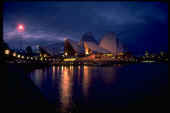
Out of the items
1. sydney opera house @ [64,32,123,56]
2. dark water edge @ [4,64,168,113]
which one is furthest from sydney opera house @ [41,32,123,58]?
dark water edge @ [4,64,168,113]

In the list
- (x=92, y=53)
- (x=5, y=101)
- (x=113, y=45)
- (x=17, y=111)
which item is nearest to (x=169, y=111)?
(x=17, y=111)

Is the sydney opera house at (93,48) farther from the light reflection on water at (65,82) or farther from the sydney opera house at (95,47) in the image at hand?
the light reflection on water at (65,82)

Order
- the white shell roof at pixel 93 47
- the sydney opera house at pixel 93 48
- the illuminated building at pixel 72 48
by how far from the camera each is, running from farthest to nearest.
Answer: the illuminated building at pixel 72 48 → the sydney opera house at pixel 93 48 → the white shell roof at pixel 93 47

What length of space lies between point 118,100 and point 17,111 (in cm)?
403

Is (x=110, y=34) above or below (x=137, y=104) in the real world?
above

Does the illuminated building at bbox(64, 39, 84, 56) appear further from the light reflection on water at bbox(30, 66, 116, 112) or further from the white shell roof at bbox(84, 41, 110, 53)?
the light reflection on water at bbox(30, 66, 116, 112)

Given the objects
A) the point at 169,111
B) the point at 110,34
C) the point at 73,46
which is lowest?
the point at 169,111

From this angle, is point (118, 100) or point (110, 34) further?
point (110, 34)

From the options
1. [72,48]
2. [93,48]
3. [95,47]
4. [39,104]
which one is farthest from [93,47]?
[39,104]

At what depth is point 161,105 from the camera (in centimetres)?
518

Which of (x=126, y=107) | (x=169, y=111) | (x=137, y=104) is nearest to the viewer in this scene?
(x=169, y=111)

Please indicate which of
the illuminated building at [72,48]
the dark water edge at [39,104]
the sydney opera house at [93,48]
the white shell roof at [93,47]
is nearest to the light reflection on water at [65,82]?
the dark water edge at [39,104]

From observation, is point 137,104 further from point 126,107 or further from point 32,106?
point 32,106

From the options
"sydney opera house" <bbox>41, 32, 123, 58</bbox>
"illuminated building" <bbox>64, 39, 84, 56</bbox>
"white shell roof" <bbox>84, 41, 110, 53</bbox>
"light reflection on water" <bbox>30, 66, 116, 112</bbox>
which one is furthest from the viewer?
"illuminated building" <bbox>64, 39, 84, 56</bbox>
